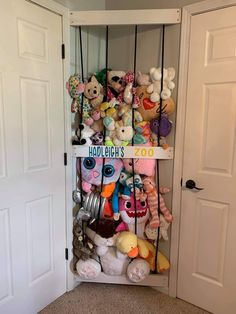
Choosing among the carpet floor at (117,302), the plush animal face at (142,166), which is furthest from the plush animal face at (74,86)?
the carpet floor at (117,302)

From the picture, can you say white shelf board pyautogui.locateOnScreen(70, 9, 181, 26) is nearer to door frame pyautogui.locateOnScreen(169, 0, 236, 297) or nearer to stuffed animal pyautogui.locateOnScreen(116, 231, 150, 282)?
door frame pyautogui.locateOnScreen(169, 0, 236, 297)

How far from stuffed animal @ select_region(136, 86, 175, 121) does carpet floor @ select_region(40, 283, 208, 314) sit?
53.9 inches

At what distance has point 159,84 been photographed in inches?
72.6

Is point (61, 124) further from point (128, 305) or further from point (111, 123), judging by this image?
point (128, 305)

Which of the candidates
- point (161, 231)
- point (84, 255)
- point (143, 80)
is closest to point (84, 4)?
point (143, 80)

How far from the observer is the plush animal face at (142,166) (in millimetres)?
1919

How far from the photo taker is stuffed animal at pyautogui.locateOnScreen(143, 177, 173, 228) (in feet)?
6.35

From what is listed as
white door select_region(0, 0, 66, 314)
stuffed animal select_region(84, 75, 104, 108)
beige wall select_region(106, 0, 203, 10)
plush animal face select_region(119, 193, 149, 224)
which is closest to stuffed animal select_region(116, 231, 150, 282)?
plush animal face select_region(119, 193, 149, 224)

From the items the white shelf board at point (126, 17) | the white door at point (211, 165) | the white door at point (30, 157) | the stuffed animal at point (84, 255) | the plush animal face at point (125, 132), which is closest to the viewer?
the white door at point (30, 157)

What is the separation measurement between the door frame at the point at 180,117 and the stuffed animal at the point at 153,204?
0.06m

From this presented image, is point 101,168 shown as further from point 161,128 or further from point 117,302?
point 117,302

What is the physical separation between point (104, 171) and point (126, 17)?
109 centimetres

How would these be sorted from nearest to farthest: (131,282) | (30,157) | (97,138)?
(30,157)
(97,138)
(131,282)

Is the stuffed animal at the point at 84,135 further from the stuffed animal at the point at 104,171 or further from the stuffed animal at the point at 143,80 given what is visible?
the stuffed animal at the point at 143,80
